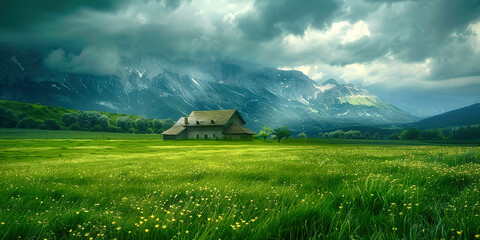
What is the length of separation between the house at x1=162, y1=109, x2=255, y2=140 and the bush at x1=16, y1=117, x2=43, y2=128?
82.5 metres

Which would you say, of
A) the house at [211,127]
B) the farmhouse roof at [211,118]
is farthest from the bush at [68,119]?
the farmhouse roof at [211,118]

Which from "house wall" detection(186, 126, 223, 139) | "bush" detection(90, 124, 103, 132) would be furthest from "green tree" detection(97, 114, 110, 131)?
"house wall" detection(186, 126, 223, 139)

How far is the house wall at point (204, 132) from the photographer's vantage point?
98.3 meters

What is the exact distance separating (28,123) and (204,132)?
333ft

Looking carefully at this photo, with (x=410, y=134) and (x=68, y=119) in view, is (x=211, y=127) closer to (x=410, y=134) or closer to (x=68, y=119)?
(x=410, y=134)

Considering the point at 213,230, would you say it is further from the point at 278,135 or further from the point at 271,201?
the point at 278,135

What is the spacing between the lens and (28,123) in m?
128

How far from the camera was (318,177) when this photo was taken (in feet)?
28.2

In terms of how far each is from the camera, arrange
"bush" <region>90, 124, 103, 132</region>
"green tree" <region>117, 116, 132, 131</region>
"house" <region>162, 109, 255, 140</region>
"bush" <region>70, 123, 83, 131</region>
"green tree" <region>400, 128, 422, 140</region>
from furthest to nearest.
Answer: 1. "green tree" <region>117, 116, 132, 131</region>
2. "bush" <region>90, 124, 103, 132</region>
3. "bush" <region>70, 123, 83, 131</region>
4. "house" <region>162, 109, 255, 140</region>
5. "green tree" <region>400, 128, 422, 140</region>

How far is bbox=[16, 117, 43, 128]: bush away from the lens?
408ft

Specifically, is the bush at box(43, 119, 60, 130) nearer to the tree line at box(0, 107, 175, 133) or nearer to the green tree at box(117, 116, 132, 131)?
the tree line at box(0, 107, 175, 133)

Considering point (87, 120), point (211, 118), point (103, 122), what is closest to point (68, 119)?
point (87, 120)

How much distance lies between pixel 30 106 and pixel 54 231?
24019 centimetres

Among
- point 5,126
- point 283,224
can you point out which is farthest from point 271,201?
Answer: point 5,126
